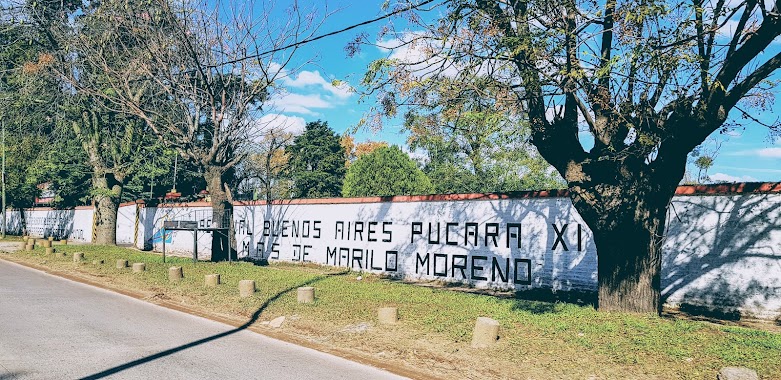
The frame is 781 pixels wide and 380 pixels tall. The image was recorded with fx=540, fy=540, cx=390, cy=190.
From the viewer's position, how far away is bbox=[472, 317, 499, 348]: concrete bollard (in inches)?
287

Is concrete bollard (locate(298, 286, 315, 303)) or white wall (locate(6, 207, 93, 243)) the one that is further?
white wall (locate(6, 207, 93, 243))

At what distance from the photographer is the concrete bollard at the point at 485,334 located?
7277 mm

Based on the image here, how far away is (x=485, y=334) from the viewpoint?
288 inches

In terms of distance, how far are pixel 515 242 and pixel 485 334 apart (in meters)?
7.11

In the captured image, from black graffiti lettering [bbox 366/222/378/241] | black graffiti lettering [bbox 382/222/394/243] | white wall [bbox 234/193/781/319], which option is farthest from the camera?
black graffiti lettering [bbox 366/222/378/241]

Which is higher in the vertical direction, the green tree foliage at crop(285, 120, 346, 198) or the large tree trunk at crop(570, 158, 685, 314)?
the green tree foliage at crop(285, 120, 346, 198)

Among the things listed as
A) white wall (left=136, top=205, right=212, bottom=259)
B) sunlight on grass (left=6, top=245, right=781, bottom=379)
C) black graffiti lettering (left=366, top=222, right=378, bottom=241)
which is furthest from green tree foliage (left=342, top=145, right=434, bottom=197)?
sunlight on grass (left=6, top=245, right=781, bottom=379)

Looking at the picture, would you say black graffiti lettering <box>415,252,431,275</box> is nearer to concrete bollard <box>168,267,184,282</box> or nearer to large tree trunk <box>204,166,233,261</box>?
large tree trunk <box>204,166,233,261</box>

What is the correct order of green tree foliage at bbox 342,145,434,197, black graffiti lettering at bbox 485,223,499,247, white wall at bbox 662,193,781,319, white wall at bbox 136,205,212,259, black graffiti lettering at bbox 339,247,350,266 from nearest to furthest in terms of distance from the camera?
white wall at bbox 662,193,781,319
black graffiti lettering at bbox 485,223,499,247
black graffiti lettering at bbox 339,247,350,266
white wall at bbox 136,205,212,259
green tree foliage at bbox 342,145,434,197

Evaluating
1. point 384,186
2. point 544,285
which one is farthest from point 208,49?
point 384,186

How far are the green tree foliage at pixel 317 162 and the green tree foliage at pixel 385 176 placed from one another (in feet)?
26.7

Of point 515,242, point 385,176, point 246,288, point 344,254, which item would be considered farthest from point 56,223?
point 515,242

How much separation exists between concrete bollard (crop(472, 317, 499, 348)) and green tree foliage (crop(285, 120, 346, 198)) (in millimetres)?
38433

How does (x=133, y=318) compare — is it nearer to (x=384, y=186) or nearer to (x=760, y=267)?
(x=760, y=267)
